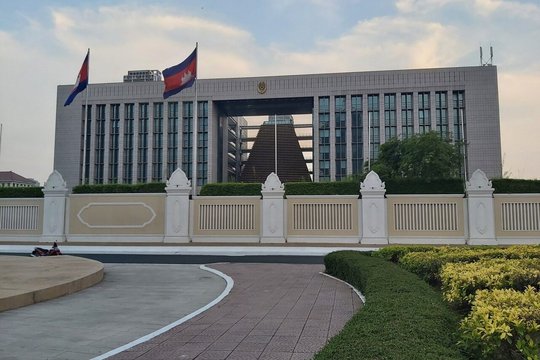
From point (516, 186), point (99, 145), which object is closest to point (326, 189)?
point (516, 186)

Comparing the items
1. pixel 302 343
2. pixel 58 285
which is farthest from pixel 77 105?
pixel 302 343

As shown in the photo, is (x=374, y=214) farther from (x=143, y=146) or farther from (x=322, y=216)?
(x=143, y=146)

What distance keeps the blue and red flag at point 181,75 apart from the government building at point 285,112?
4713 centimetres

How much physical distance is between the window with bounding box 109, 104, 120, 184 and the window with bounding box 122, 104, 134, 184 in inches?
53.6

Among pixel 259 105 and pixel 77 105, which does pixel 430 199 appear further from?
pixel 77 105

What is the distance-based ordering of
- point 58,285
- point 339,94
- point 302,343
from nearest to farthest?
point 302,343 < point 58,285 < point 339,94

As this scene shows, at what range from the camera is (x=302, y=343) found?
18.9ft

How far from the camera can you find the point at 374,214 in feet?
77.8

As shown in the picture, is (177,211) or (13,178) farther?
(13,178)

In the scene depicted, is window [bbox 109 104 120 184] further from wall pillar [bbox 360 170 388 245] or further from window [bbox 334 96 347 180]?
wall pillar [bbox 360 170 388 245]

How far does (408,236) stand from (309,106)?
5824 cm

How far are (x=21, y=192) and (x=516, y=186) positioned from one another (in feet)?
92.8

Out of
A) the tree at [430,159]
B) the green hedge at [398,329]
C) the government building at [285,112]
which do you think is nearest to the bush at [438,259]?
the green hedge at [398,329]

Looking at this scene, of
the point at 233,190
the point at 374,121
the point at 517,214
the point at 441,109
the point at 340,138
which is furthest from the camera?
the point at 340,138
